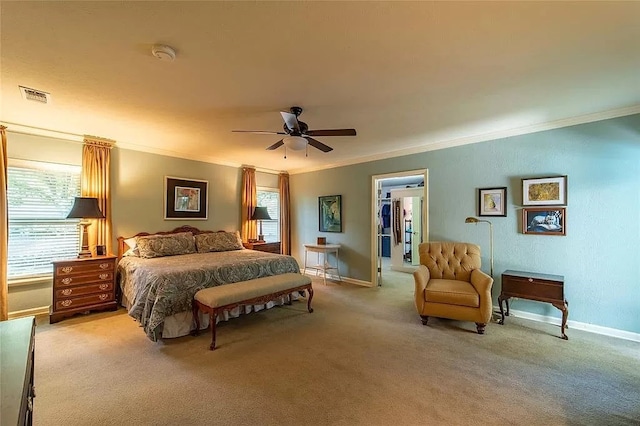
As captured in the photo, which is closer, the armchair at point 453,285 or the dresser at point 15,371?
the dresser at point 15,371

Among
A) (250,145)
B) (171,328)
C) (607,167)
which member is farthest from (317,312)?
(607,167)

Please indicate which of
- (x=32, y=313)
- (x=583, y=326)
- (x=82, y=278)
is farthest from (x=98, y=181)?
(x=583, y=326)

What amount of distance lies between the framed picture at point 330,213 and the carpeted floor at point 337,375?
2741 mm

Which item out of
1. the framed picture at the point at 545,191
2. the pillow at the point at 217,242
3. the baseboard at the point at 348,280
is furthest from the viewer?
the baseboard at the point at 348,280

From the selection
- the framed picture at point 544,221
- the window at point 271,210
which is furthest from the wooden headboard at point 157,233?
the framed picture at point 544,221

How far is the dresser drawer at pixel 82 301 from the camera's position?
3572 mm

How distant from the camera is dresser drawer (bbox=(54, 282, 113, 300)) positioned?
141 inches

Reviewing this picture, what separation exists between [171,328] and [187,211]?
273 centimetres

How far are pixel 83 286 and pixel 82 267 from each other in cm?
27

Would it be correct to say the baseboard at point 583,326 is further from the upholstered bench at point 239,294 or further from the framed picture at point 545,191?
the upholstered bench at point 239,294

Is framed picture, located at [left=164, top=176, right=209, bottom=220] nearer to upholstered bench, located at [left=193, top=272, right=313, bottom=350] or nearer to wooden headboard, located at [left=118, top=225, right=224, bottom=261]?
wooden headboard, located at [left=118, top=225, right=224, bottom=261]

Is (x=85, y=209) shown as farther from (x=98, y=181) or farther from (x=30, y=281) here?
(x=30, y=281)

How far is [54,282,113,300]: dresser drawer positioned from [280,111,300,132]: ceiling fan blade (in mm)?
3586

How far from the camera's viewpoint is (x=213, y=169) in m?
5.74
